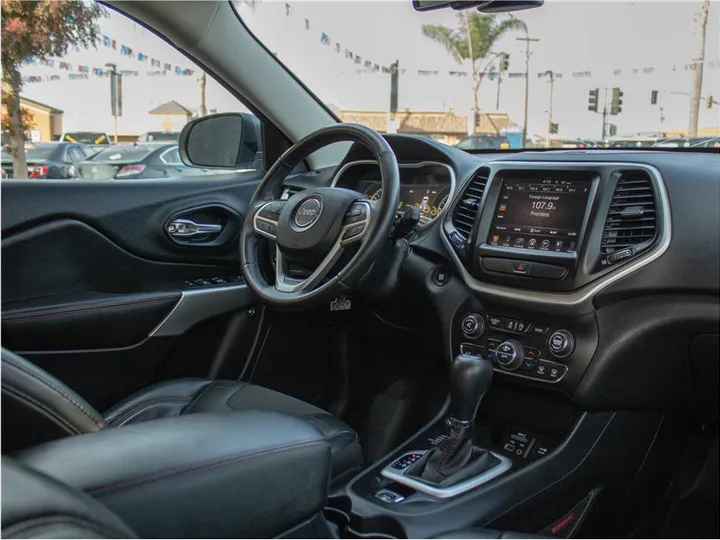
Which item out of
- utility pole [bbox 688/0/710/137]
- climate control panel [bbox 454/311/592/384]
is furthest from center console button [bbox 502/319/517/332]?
utility pole [bbox 688/0/710/137]

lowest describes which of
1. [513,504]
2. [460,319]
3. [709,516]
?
[709,516]

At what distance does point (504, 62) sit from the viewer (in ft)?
14.9

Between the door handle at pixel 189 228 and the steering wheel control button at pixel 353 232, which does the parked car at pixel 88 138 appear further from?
the steering wheel control button at pixel 353 232

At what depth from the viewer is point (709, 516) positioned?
2.02 metres

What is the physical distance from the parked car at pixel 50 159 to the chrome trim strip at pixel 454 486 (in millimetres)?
1441

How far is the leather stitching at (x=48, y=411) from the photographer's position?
90cm

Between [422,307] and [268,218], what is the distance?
1.78 ft

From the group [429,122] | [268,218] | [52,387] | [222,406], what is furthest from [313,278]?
[429,122]

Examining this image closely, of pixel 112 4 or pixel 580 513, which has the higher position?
pixel 112 4

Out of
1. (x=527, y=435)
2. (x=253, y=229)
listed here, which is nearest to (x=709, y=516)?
(x=527, y=435)

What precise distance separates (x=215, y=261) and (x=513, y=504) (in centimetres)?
130

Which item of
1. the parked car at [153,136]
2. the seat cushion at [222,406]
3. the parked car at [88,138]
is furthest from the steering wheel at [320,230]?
the parked car at [153,136]

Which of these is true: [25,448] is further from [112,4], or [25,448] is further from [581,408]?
[112,4]

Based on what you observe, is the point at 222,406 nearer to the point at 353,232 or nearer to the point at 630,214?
the point at 353,232
